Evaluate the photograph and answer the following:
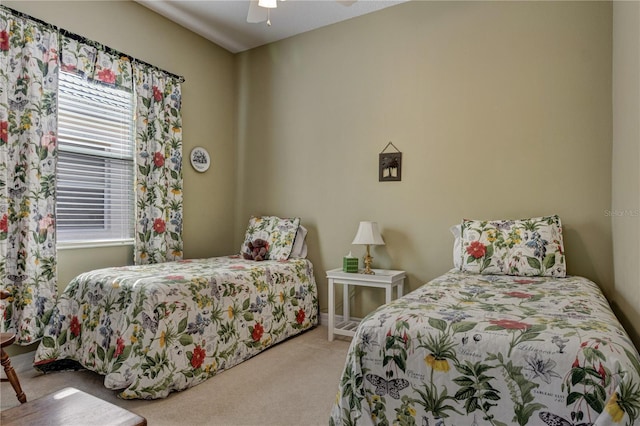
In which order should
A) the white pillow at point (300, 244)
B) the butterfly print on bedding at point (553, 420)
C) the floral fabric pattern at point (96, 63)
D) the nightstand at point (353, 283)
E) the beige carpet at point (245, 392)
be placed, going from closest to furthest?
1. the butterfly print on bedding at point (553, 420)
2. the beige carpet at point (245, 392)
3. the floral fabric pattern at point (96, 63)
4. the nightstand at point (353, 283)
5. the white pillow at point (300, 244)

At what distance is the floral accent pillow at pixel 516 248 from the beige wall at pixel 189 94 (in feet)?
8.09

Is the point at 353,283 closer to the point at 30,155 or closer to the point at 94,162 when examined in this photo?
the point at 94,162

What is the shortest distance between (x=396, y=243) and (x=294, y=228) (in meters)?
0.96

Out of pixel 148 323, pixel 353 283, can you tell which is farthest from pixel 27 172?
pixel 353 283

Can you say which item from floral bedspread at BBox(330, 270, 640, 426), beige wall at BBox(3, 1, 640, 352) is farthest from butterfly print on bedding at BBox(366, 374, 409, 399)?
beige wall at BBox(3, 1, 640, 352)

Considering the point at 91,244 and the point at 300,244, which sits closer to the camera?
the point at 91,244

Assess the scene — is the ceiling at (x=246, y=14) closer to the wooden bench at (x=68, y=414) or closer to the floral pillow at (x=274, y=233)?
the floral pillow at (x=274, y=233)

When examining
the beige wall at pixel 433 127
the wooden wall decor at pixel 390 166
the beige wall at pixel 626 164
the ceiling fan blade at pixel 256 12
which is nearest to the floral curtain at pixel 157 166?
the beige wall at pixel 433 127

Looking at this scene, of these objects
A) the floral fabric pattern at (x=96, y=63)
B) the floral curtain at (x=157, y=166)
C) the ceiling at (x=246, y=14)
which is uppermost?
the ceiling at (x=246, y=14)

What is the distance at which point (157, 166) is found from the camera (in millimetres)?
3314

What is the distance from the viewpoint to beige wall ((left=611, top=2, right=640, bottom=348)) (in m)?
1.86

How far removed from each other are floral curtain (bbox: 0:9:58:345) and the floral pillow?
62.5 inches

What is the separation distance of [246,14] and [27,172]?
2162 millimetres

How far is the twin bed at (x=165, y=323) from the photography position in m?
2.16
